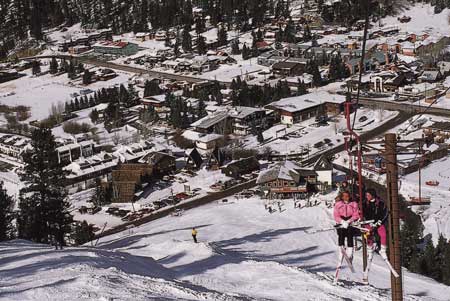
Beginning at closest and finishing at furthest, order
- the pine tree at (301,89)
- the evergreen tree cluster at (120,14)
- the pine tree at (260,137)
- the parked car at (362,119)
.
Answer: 1. the pine tree at (260,137)
2. the parked car at (362,119)
3. the pine tree at (301,89)
4. the evergreen tree cluster at (120,14)

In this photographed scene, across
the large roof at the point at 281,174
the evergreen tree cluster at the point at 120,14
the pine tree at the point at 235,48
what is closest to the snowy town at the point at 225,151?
the large roof at the point at 281,174

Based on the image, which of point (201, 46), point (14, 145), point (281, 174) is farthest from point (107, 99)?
point (281, 174)

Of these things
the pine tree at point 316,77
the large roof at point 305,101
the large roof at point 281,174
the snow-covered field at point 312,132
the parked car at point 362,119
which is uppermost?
the pine tree at point 316,77

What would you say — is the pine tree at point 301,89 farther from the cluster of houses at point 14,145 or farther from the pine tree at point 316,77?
the cluster of houses at point 14,145

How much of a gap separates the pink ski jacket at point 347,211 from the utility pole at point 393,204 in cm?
59

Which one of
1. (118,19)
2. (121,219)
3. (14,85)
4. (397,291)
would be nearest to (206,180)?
(121,219)

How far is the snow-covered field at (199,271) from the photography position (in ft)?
24.5

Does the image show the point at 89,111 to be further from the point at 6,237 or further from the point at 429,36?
the point at 429,36

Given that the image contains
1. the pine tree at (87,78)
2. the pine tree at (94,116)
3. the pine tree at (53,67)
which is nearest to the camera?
the pine tree at (94,116)

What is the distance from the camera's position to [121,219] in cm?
2038

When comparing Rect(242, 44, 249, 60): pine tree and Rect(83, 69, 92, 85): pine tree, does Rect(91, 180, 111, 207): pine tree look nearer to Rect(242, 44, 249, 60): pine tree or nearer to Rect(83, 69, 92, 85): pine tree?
Rect(83, 69, 92, 85): pine tree

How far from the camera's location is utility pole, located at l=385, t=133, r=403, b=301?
183 inches

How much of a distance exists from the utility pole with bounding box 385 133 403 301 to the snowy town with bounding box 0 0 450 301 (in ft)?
0.07

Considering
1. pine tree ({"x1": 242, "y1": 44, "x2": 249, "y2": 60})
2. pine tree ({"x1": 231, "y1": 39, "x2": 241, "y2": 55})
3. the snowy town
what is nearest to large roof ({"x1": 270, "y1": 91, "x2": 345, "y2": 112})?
the snowy town
